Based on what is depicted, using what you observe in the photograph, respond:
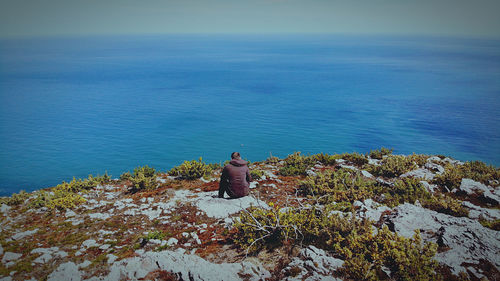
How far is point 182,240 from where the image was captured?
725 centimetres

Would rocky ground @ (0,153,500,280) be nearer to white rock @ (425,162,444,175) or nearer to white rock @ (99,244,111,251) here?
white rock @ (99,244,111,251)

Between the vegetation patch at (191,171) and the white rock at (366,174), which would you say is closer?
the white rock at (366,174)

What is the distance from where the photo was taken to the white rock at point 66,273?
5.84m

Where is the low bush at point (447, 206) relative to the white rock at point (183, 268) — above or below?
above

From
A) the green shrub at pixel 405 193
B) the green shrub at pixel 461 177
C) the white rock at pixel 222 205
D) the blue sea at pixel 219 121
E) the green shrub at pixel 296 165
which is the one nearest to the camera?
the green shrub at pixel 405 193

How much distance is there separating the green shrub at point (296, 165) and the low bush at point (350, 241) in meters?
5.09

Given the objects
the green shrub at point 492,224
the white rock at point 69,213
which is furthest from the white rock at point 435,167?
the white rock at point 69,213

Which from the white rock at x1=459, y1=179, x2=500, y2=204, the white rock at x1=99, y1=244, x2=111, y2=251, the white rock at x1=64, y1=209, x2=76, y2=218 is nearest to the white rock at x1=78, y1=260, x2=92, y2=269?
the white rock at x1=99, y1=244, x2=111, y2=251

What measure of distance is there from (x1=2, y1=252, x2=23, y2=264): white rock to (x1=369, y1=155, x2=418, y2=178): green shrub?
13.7 metres

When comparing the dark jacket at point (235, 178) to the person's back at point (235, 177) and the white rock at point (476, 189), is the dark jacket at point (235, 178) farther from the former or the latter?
the white rock at point (476, 189)

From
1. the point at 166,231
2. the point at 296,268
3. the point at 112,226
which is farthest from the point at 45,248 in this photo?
the point at 296,268

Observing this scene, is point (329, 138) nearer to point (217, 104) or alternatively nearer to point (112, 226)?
point (217, 104)

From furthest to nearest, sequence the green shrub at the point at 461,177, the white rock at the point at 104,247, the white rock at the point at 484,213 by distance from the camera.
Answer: the green shrub at the point at 461,177 → the white rock at the point at 104,247 → the white rock at the point at 484,213

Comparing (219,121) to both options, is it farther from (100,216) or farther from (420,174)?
(420,174)
